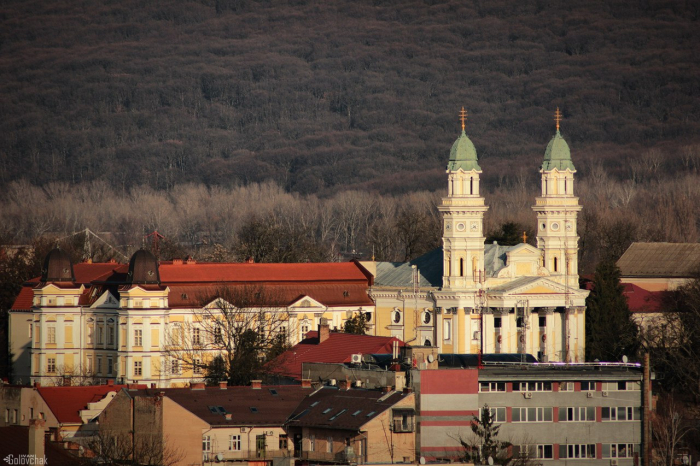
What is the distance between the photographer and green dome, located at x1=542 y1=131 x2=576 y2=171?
113m

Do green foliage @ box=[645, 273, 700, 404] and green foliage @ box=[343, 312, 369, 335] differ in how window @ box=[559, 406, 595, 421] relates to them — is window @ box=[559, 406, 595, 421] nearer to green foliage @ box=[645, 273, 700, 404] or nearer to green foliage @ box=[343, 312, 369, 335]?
green foliage @ box=[645, 273, 700, 404]

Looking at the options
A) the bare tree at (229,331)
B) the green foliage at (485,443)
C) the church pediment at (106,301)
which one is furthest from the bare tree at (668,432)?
the church pediment at (106,301)

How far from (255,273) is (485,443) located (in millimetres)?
50940

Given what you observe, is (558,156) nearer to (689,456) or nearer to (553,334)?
(553,334)

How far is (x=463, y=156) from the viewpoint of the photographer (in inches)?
4360

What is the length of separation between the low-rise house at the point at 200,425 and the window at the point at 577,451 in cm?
960

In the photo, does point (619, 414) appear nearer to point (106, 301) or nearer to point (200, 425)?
point (200, 425)

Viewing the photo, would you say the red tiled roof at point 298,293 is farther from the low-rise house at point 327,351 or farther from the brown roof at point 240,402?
the brown roof at point 240,402

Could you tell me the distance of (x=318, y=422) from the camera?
6456cm

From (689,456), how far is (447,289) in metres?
42.8

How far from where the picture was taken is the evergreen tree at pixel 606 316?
100875 millimetres

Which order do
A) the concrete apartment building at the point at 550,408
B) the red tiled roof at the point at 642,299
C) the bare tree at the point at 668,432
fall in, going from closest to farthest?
the bare tree at the point at 668,432
the concrete apartment building at the point at 550,408
the red tiled roof at the point at 642,299

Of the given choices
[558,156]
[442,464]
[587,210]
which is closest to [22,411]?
[442,464]

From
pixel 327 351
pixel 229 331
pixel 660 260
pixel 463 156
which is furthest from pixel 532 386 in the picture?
pixel 660 260
